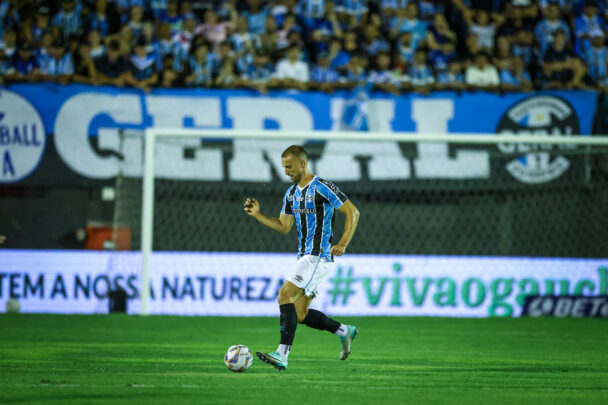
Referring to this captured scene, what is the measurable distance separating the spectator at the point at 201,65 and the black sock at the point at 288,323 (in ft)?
30.4

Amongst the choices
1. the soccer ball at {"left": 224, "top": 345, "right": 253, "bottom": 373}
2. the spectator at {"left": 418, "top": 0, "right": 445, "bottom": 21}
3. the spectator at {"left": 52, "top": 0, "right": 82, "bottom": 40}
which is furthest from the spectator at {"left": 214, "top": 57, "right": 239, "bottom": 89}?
the soccer ball at {"left": 224, "top": 345, "right": 253, "bottom": 373}

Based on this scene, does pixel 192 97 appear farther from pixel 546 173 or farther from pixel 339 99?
pixel 546 173

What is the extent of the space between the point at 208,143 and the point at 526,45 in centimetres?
688

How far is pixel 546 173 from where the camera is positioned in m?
16.2

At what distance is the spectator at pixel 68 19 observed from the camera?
57.6 ft

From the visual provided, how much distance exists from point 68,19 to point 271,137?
5.31 metres

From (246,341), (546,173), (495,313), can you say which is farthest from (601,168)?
(246,341)

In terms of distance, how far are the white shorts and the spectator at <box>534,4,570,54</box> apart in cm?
1151

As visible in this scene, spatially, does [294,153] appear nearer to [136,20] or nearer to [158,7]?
[136,20]

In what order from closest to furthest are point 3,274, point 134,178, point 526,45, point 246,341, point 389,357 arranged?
point 389,357 → point 246,341 → point 3,274 → point 134,178 → point 526,45

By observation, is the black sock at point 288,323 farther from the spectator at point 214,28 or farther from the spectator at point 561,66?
the spectator at point 214,28

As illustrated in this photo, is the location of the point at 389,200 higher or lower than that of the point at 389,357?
higher

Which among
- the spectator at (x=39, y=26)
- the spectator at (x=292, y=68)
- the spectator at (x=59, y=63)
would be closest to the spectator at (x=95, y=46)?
the spectator at (x=59, y=63)

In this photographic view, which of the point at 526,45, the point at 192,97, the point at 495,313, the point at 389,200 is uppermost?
the point at 526,45
